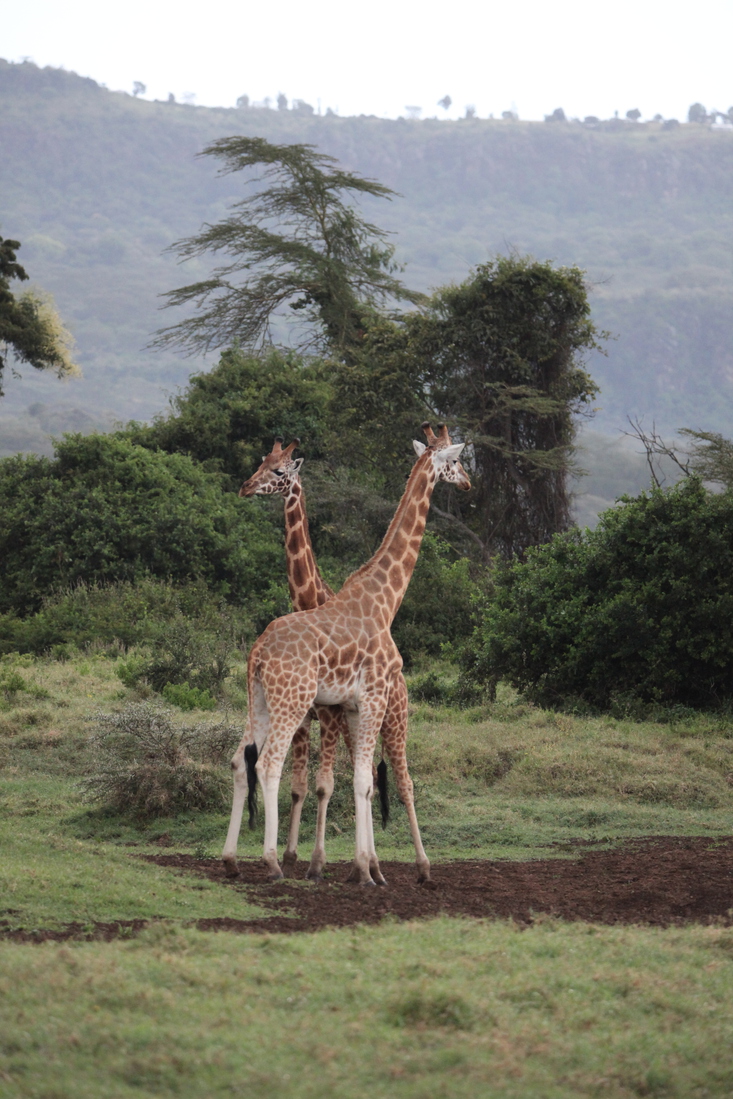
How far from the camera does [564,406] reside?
2834 centimetres

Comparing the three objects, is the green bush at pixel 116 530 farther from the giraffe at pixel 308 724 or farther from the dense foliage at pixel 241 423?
the giraffe at pixel 308 724

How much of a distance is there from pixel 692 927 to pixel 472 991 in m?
2.37

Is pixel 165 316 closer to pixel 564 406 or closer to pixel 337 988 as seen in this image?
pixel 564 406

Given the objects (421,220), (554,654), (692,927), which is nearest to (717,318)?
Result: (421,220)

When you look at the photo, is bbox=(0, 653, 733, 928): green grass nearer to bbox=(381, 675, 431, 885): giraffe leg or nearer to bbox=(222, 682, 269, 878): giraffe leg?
bbox=(222, 682, 269, 878): giraffe leg

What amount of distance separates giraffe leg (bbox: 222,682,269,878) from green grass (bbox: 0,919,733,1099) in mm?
2207

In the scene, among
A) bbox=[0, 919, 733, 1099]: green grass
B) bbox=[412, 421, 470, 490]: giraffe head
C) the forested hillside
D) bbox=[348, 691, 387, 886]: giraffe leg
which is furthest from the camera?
the forested hillside

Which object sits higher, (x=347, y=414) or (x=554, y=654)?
(x=347, y=414)

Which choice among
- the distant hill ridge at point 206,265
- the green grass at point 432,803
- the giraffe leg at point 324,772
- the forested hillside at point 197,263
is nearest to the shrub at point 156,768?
the green grass at point 432,803

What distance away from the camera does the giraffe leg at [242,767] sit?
27.9ft

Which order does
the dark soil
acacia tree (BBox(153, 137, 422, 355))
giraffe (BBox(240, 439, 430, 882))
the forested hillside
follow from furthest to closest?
the forested hillside, acacia tree (BBox(153, 137, 422, 355)), giraffe (BBox(240, 439, 430, 882)), the dark soil

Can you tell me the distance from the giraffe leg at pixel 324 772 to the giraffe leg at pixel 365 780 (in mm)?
303

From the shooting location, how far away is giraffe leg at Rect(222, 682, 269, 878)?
8.52 metres

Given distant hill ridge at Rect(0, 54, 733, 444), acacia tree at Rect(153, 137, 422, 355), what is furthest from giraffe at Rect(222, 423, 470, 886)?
distant hill ridge at Rect(0, 54, 733, 444)
